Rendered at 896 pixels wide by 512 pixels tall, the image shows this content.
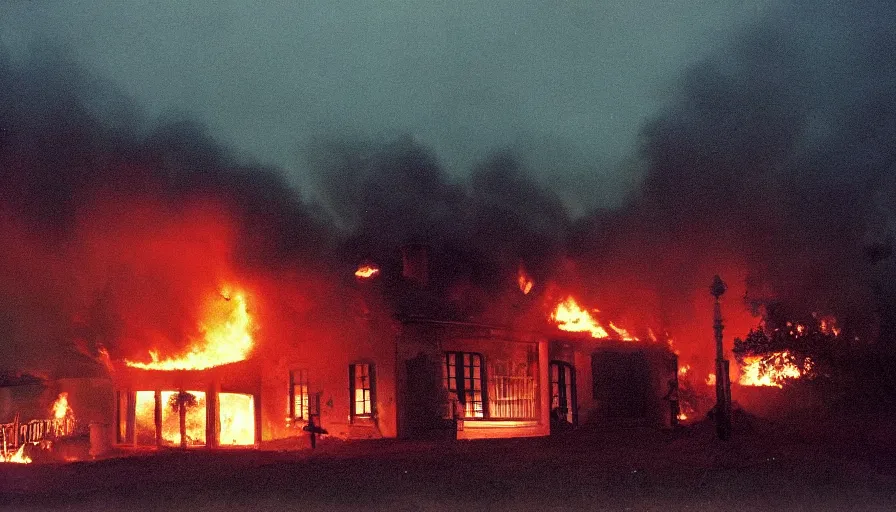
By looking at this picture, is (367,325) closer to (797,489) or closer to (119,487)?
(119,487)

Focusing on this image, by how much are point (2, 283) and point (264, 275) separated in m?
15.2

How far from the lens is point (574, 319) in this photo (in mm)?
29000

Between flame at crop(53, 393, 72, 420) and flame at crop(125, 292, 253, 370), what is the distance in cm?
300

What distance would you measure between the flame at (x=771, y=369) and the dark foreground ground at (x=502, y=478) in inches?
290

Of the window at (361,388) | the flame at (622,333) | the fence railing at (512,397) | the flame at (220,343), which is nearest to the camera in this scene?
the window at (361,388)

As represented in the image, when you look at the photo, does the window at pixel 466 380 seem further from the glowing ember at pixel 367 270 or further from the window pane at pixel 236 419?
the window pane at pixel 236 419

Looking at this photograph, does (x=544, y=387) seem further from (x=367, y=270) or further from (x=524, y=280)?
(x=524, y=280)

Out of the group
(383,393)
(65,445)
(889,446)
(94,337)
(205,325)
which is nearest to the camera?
(889,446)

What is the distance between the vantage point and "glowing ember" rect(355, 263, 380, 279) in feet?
85.4

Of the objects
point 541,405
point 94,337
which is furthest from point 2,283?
point 541,405

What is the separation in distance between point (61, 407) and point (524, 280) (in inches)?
673

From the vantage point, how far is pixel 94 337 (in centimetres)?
3472

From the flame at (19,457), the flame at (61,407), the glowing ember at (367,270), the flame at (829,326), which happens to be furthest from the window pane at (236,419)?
the flame at (829,326)

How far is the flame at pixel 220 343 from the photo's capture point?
27.6 metres
